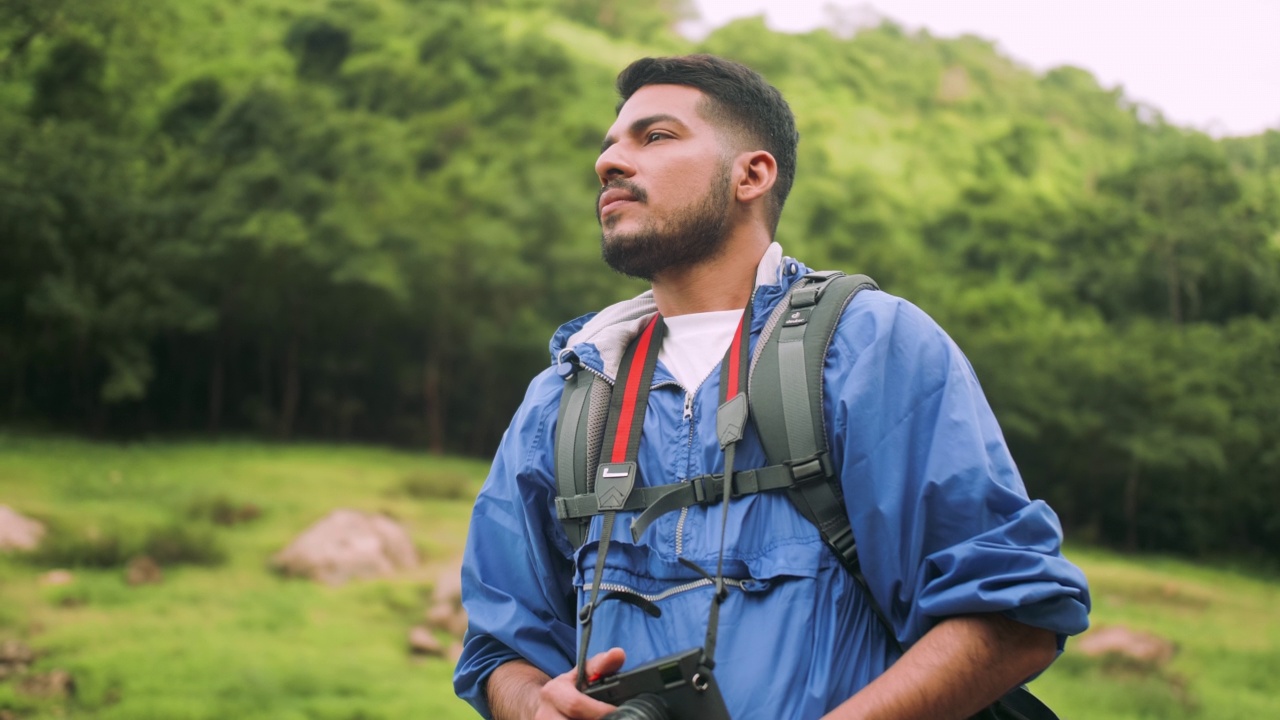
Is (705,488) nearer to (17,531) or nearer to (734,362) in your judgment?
(734,362)

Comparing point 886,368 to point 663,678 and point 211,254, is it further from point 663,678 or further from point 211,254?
point 211,254

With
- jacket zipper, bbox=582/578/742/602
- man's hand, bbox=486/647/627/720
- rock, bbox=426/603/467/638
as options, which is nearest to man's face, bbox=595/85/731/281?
jacket zipper, bbox=582/578/742/602

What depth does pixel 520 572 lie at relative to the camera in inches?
73.0

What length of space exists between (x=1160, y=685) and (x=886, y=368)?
33.3ft

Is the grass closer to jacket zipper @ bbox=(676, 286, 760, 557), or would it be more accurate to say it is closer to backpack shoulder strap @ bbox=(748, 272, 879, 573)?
jacket zipper @ bbox=(676, 286, 760, 557)

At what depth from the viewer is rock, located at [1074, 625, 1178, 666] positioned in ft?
34.6

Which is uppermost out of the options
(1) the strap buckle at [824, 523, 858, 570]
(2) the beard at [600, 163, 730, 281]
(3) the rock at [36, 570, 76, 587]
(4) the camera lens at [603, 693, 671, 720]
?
(2) the beard at [600, 163, 730, 281]

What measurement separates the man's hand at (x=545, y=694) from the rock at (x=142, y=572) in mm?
10997

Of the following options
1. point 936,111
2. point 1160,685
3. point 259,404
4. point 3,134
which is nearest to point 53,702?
point 1160,685

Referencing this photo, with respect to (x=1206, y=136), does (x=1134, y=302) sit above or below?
below

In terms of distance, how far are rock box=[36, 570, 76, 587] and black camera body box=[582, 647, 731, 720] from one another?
11.1m

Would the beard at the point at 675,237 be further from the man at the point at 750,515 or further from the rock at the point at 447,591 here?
the rock at the point at 447,591

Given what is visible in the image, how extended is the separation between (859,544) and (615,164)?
81 cm

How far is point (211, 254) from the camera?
67.8 ft
